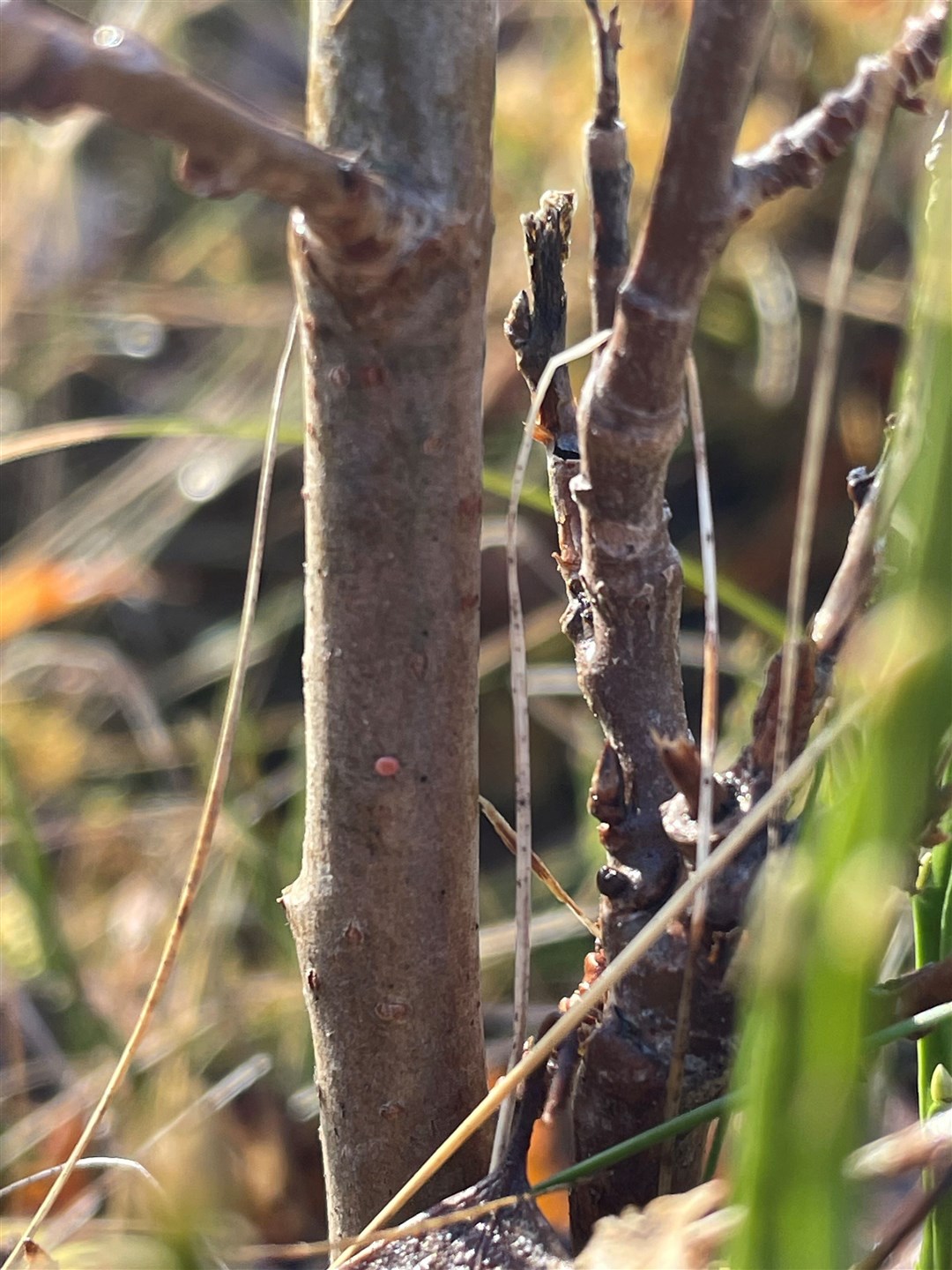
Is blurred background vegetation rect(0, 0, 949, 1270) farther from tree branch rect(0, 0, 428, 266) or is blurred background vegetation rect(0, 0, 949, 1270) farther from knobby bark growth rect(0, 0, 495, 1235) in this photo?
tree branch rect(0, 0, 428, 266)

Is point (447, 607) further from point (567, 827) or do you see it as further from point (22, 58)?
point (567, 827)

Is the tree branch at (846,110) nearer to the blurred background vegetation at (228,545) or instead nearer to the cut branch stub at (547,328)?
the cut branch stub at (547,328)

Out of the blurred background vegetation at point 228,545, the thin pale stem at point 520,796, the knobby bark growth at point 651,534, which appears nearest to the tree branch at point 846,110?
the knobby bark growth at point 651,534

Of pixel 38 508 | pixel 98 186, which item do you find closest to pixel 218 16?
pixel 98 186

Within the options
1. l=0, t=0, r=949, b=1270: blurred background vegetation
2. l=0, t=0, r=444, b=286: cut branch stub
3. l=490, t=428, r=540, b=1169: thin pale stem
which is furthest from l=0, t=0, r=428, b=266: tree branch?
l=0, t=0, r=949, b=1270: blurred background vegetation

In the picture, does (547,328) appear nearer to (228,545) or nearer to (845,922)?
(845,922)

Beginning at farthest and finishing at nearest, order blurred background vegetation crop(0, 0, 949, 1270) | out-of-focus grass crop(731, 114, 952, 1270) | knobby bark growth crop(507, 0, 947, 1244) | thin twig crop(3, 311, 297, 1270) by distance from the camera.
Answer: blurred background vegetation crop(0, 0, 949, 1270)
thin twig crop(3, 311, 297, 1270)
knobby bark growth crop(507, 0, 947, 1244)
out-of-focus grass crop(731, 114, 952, 1270)

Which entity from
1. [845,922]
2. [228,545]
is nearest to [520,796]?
[845,922]
